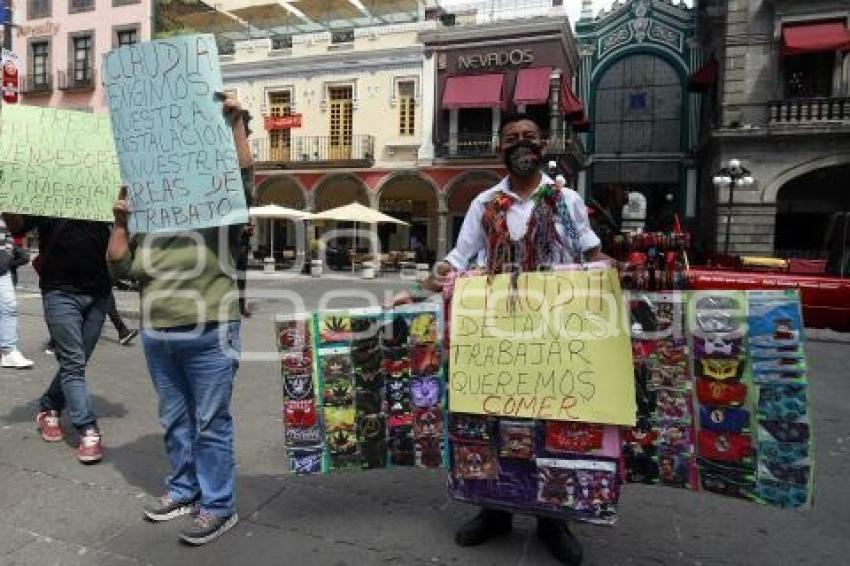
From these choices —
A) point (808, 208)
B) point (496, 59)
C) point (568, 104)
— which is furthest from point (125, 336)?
point (808, 208)

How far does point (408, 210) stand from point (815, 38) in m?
14.9

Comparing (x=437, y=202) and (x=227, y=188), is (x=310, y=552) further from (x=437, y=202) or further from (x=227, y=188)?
(x=437, y=202)

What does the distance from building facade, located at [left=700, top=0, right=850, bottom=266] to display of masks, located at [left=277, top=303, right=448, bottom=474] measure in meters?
17.8

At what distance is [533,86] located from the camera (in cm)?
2233

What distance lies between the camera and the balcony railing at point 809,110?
60.3ft

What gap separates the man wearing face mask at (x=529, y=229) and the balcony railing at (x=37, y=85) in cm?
3469

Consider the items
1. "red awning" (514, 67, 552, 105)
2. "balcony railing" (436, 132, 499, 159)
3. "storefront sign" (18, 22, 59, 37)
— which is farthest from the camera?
"storefront sign" (18, 22, 59, 37)

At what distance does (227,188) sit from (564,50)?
22.7m

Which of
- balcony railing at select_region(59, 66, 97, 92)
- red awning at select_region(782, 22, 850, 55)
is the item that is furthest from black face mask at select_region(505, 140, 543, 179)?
balcony railing at select_region(59, 66, 97, 92)

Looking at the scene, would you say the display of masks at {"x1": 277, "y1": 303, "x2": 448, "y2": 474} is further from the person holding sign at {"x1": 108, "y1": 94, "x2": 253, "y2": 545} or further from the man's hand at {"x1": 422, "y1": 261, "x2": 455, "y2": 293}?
the person holding sign at {"x1": 108, "y1": 94, "x2": 253, "y2": 545}

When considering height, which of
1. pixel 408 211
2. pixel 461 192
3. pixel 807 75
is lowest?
pixel 408 211

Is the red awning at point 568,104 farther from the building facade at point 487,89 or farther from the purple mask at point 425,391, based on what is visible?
the purple mask at point 425,391

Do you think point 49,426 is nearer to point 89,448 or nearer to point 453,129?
point 89,448

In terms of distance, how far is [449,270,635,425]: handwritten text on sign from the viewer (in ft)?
8.07
